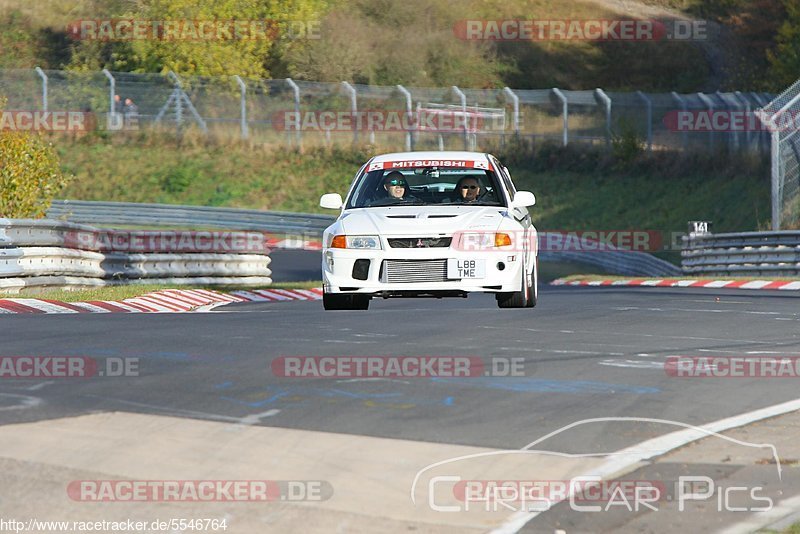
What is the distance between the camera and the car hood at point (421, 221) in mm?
12539

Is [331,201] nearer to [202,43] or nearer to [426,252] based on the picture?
[426,252]

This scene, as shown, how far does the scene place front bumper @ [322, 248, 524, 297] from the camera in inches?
488

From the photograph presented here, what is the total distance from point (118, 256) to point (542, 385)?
1326cm

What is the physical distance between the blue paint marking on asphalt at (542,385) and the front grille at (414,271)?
1.84 m

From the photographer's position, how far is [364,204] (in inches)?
548

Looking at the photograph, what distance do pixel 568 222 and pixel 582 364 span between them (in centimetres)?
3479

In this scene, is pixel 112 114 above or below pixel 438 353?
above

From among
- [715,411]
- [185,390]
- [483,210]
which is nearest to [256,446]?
[185,390]

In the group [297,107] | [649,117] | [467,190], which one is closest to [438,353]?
[467,190]

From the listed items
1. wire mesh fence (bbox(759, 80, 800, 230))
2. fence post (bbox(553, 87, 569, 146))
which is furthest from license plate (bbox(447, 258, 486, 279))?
fence post (bbox(553, 87, 569, 146))

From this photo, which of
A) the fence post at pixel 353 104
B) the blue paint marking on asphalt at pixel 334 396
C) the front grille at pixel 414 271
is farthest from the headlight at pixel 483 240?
the fence post at pixel 353 104

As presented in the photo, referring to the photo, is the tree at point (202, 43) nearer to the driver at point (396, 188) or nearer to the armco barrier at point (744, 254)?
the armco barrier at point (744, 254)

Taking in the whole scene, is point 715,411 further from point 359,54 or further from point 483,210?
point 359,54

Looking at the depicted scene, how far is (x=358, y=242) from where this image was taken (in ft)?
41.3
